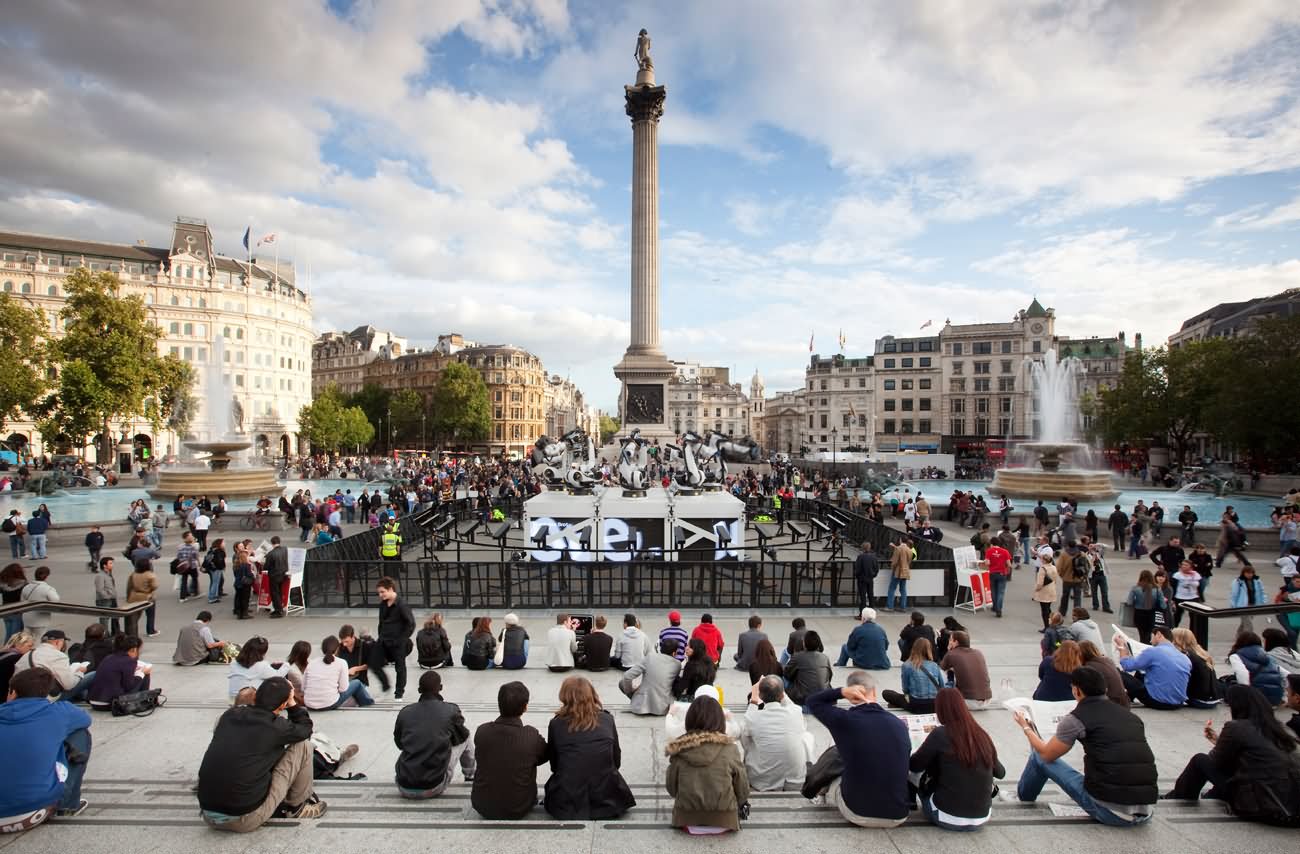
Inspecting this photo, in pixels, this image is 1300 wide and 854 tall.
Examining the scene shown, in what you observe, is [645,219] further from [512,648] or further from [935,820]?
[935,820]

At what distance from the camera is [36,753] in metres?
5.35

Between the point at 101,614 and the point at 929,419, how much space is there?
3748 inches

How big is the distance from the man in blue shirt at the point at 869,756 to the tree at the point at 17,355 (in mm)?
59445

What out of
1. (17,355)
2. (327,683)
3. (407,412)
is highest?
(17,355)

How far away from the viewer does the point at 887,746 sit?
5344mm

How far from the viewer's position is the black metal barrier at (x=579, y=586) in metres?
14.9

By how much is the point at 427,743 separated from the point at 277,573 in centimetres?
1028

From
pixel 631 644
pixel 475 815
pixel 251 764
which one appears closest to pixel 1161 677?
pixel 631 644

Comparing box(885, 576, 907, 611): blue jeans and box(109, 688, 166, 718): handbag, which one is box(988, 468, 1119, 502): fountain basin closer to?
box(885, 576, 907, 611): blue jeans

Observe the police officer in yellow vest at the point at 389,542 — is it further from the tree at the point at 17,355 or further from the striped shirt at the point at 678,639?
the tree at the point at 17,355

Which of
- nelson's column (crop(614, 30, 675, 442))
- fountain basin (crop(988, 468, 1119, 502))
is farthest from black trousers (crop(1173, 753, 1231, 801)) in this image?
nelson's column (crop(614, 30, 675, 442))

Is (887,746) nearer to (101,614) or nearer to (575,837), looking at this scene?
(575,837)

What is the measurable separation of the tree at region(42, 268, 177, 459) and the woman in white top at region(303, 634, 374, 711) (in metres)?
50.6

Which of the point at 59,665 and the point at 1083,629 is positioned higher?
the point at 1083,629
